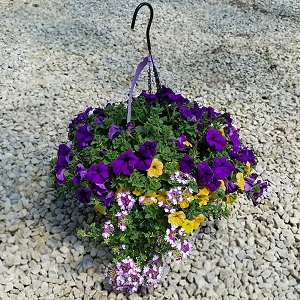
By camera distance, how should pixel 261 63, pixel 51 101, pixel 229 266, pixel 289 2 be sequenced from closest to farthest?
pixel 229 266 < pixel 51 101 < pixel 261 63 < pixel 289 2

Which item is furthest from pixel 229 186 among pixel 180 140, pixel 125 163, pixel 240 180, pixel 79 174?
pixel 79 174

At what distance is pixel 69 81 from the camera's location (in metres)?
3.82

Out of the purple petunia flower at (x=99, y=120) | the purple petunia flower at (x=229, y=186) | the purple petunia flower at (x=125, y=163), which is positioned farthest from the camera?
the purple petunia flower at (x=99, y=120)

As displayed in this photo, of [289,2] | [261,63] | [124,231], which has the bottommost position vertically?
[124,231]

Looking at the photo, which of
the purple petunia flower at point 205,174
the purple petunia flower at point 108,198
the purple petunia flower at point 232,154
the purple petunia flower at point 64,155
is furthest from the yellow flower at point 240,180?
the purple petunia flower at point 64,155

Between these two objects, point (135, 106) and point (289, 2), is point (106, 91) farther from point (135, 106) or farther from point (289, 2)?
point (289, 2)

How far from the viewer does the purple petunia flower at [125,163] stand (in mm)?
1798

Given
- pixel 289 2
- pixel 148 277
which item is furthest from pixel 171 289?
pixel 289 2

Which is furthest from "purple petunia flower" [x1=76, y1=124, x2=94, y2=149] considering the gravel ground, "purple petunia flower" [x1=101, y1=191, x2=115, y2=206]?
the gravel ground

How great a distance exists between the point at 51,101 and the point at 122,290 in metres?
2.15

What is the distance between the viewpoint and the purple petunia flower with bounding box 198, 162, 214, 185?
185cm

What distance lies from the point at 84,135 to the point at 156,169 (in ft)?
1.70

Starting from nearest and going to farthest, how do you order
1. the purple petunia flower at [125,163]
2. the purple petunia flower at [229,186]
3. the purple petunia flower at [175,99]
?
1. the purple petunia flower at [125,163]
2. the purple petunia flower at [229,186]
3. the purple petunia flower at [175,99]

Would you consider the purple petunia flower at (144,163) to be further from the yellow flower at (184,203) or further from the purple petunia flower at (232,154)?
the purple petunia flower at (232,154)
